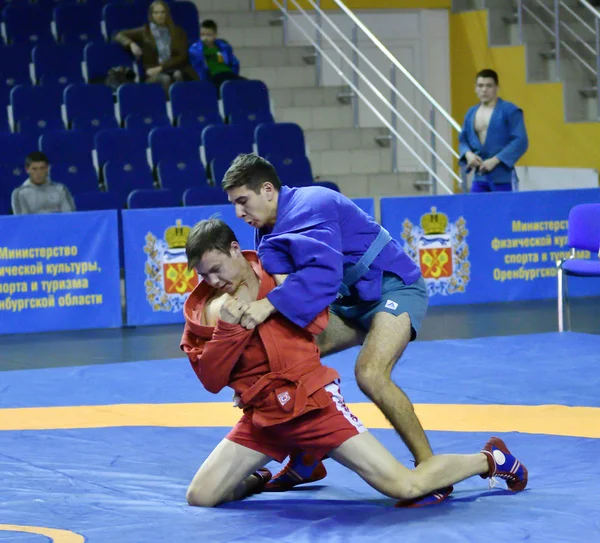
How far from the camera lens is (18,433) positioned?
18.2 ft

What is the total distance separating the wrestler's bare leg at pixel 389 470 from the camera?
159 inches

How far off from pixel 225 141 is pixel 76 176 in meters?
1.44

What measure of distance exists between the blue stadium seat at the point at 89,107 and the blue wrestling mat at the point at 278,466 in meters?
4.15

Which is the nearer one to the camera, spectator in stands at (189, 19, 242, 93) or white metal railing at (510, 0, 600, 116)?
spectator in stands at (189, 19, 242, 93)

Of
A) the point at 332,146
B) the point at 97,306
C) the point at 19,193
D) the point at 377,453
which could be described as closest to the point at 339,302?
the point at 377,453

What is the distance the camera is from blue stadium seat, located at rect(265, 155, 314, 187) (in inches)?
426

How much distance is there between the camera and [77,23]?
12.2 m

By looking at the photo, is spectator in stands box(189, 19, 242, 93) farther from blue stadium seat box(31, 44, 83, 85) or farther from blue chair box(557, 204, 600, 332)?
blue chair box(557, 204, 600, 332)

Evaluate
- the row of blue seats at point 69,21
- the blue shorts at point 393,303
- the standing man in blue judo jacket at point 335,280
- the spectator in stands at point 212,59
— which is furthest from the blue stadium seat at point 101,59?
the blue shorts at point 393,303

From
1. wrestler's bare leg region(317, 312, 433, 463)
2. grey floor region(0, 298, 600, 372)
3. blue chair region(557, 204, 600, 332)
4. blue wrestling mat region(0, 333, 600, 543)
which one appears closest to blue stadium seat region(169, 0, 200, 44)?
grey floor region(0, 298, 600, 372)

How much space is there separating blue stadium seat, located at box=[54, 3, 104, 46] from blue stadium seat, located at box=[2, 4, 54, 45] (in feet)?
0.51

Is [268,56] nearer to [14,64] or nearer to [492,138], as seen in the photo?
[14,64]

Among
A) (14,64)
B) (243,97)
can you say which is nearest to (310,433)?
(243,97)

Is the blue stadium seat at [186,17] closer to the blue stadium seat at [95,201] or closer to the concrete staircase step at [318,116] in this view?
the concrete staircase step at [318,116]
